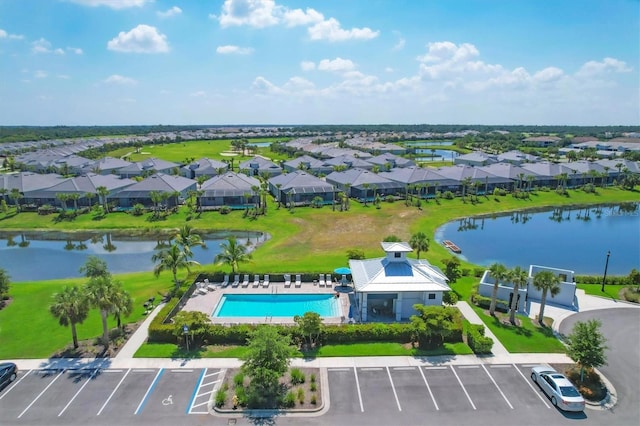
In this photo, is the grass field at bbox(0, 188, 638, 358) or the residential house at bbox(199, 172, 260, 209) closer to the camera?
the grass field at bbox(0, 188, 638, 358)

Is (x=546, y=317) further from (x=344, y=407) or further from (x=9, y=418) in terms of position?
(x=9, y=418)

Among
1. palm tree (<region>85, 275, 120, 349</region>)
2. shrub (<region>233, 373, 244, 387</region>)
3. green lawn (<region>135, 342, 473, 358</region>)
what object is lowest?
green lawn (<region>135, 342, 473, 358</region>)

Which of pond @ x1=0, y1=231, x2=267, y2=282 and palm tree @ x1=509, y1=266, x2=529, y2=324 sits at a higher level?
palm tree @ x1=509, y1=266, x2=529, y2=324

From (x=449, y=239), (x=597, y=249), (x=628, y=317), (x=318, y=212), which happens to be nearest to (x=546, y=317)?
(x=628, y=317)

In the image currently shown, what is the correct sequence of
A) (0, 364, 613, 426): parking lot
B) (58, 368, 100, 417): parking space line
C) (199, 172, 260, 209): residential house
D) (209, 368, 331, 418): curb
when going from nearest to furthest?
(0, 364, 613, 426): parking lot < (209, 368, 331, 418): curb < (58, 368, 100, 417): parking space line < (199, 172, 260, 209): residential house

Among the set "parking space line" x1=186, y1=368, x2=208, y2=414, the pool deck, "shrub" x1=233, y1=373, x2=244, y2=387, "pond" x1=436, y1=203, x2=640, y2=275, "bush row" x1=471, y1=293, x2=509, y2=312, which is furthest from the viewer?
"pond" x1=436, y1=203, x2=640, y2=275

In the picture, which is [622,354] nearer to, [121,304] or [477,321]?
[477,321]

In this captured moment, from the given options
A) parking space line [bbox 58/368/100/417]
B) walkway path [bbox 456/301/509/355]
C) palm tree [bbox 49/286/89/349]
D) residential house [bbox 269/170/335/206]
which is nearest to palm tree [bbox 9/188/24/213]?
residential house [bbox 269/170/335/206]

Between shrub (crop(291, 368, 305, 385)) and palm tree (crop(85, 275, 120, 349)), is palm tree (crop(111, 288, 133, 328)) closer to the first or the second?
palm tree (crop(85, 275, 120, 349))
